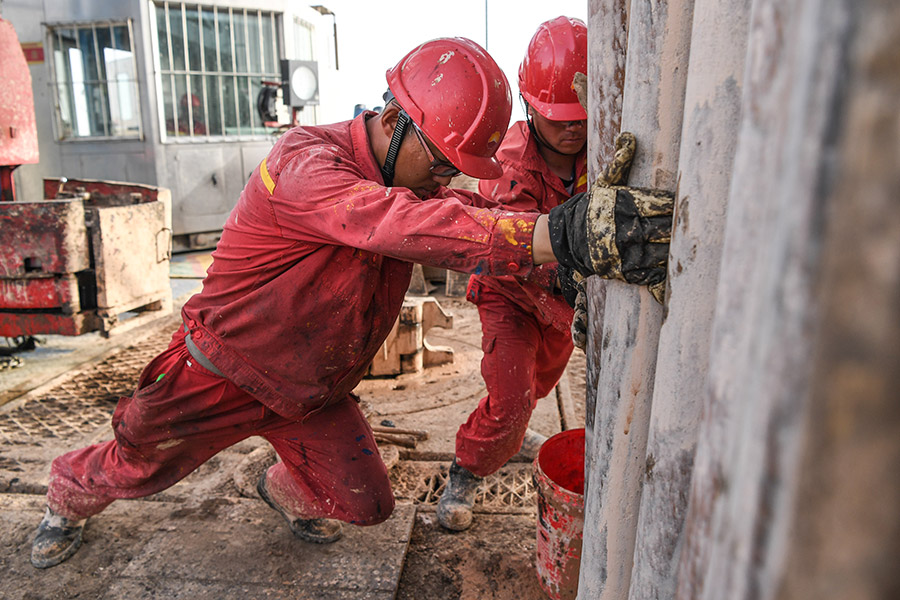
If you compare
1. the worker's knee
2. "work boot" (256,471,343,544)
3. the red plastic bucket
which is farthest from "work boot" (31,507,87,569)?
the red plastic bucket

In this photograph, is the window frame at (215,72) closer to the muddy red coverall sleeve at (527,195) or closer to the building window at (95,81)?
the building window at (95,81)

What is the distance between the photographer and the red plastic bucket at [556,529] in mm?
2160

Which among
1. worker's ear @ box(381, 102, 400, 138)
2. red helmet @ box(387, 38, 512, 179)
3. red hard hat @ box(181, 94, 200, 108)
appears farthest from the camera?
red hard hat @ box(181, 94, 200, 108)

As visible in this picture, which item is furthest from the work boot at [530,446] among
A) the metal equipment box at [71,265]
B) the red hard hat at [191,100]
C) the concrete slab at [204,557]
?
the red hard hat at [191,100]

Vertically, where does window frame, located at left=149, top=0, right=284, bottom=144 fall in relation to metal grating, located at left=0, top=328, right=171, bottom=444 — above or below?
above

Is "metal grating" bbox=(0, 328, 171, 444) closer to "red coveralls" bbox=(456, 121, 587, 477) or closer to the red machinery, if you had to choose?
the red machinery

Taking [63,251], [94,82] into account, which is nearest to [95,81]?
[94,82]

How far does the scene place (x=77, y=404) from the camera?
4266 mm

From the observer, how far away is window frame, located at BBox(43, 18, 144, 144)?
9.45 meters

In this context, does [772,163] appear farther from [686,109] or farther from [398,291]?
[398,291]

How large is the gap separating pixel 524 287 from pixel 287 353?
1.06 meters

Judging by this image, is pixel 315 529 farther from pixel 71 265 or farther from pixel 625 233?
pixel 71 265

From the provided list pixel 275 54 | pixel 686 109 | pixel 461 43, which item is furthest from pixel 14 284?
pixel 275 54

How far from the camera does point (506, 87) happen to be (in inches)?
87.7
